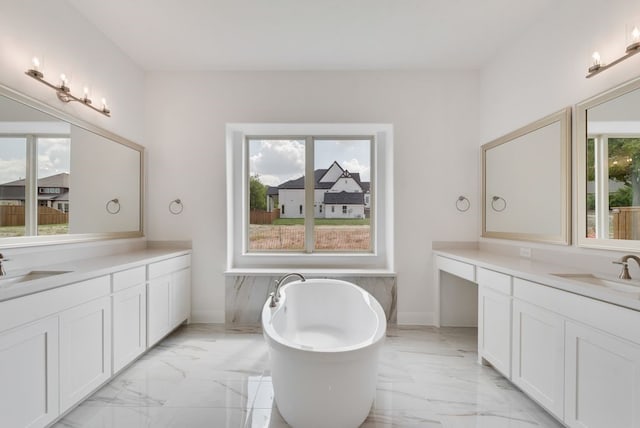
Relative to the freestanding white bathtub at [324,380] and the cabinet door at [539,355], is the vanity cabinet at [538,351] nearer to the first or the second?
the cabinet door at [539,355]

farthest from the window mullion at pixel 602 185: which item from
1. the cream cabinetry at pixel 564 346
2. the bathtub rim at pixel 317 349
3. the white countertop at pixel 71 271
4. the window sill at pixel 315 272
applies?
the white countertop at pixel 71 271

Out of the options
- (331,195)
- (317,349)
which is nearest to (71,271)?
(317,349)

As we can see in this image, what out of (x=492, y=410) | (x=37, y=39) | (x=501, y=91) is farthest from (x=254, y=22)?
(x=492, y=410)

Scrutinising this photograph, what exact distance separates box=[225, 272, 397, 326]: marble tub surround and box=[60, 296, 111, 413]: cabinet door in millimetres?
1249

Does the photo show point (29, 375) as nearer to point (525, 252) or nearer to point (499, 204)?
point (525, 252)

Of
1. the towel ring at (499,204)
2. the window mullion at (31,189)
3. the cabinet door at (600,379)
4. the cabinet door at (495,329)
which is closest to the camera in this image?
the cabinet door at (600,379)

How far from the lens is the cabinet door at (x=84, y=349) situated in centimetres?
165

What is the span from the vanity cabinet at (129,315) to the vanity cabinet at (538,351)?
282 centimetres

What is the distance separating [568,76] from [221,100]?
315cm

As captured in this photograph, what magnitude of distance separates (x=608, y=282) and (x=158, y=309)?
3.32 meters

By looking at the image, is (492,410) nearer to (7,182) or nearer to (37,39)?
(7,182)

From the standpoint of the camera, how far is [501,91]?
2.82 metres

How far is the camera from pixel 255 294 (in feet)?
10.3

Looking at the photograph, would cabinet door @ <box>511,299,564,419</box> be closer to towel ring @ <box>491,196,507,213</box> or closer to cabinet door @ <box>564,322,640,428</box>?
cabinet door @ <box>564,322,640,428</box>
